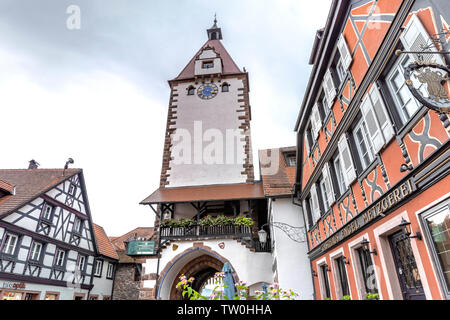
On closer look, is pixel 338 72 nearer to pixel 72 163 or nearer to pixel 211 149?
pixel 211 149

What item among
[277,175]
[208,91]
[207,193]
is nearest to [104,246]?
[207,193]

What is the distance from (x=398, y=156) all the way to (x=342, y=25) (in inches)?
145

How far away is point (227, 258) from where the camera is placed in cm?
1297

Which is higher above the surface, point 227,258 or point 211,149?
point 211,149

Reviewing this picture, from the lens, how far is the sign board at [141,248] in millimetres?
13383

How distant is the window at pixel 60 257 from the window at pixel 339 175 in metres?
14.6

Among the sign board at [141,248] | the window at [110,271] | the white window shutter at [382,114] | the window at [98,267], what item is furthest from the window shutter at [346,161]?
the window at [110,271]

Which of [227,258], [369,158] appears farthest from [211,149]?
[369,158]

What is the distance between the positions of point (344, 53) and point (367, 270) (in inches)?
179

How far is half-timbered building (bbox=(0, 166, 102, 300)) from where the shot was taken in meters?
12.3

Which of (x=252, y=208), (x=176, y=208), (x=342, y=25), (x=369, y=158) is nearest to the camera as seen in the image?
(x=369, y=158)

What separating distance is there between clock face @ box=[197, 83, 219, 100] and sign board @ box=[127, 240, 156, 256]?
10.7 metres

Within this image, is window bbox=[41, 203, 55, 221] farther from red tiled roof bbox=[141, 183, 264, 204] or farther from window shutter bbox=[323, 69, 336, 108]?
window shutter bbox=[323, 69, 336, 108]

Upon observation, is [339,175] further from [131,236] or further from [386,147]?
[131,236]
